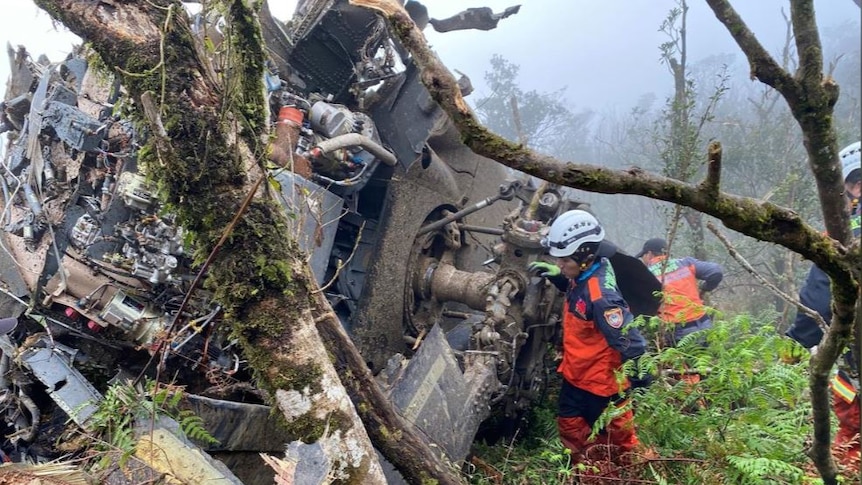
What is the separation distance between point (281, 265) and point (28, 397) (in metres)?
2.21

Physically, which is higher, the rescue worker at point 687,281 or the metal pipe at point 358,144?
the rescue worker at point 687,281

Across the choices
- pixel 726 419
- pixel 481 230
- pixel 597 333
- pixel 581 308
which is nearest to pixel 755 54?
pixel 726 419

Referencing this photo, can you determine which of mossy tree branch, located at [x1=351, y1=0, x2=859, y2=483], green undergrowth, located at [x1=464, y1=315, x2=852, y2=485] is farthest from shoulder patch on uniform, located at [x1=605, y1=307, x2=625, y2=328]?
mossy tree branch, located at [x1=351, y1=0, x2=859, y2=483]

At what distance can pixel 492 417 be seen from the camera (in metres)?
4.43

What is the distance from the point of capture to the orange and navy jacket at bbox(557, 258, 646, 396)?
3609 mm

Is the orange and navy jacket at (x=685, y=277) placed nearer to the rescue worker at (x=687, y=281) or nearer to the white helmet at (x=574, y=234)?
the rescue worker at (x=687, y=281)

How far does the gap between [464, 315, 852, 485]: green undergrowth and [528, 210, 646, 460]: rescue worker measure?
37 centimetres

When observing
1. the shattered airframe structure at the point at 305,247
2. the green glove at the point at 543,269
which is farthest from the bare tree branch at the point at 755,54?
the green glove at the point at 543,269

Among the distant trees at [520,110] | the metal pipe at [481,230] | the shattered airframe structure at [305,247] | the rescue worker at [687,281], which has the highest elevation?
the distant trees at [520,110]

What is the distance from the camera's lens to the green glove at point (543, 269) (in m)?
4.36

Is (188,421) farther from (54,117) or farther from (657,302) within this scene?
(657,302)

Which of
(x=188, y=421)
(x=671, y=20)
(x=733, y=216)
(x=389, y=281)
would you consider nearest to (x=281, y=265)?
(x=188, y=421)

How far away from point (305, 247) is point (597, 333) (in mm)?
2107

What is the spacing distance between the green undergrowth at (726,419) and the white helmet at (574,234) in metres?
0.79
